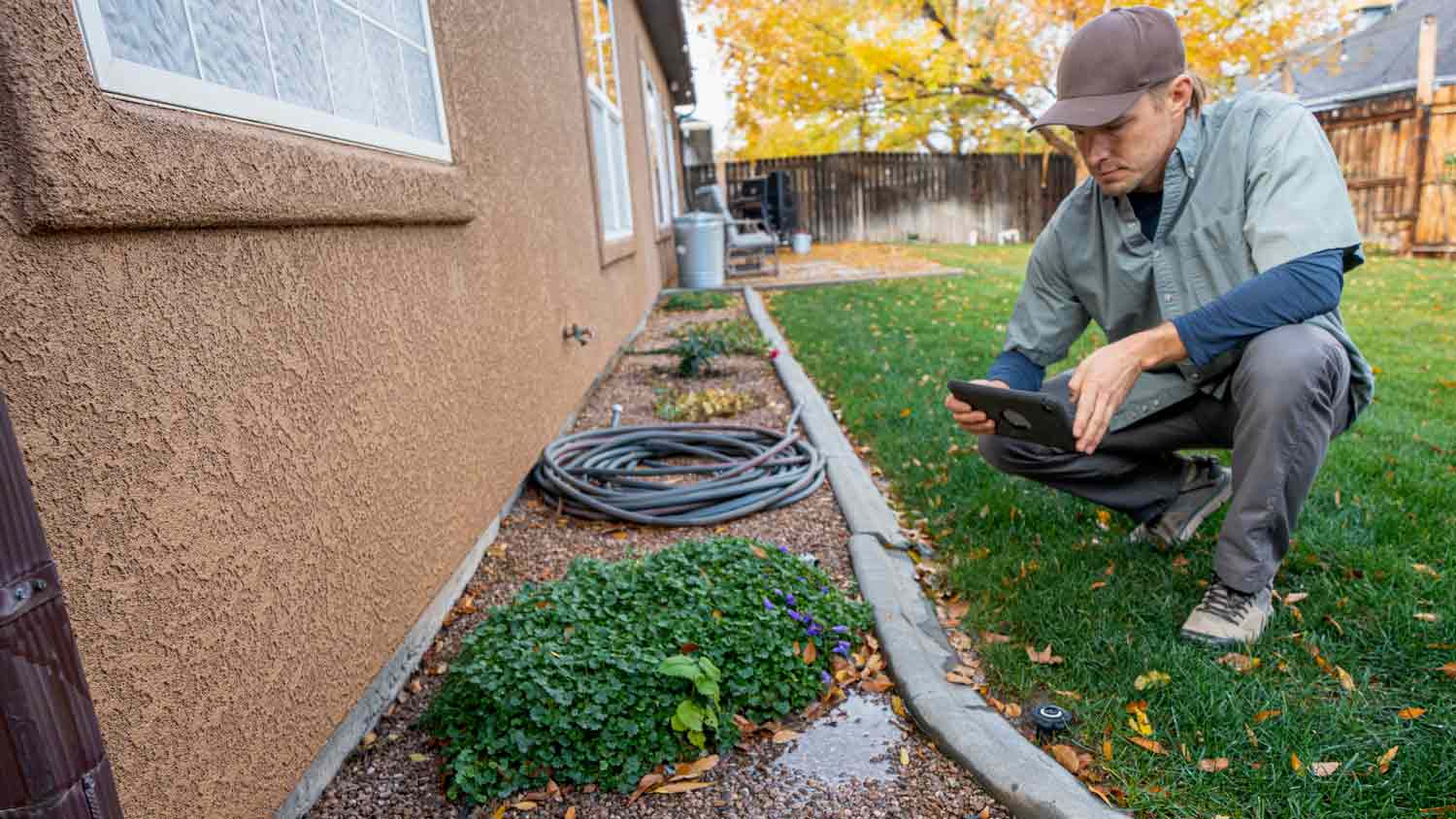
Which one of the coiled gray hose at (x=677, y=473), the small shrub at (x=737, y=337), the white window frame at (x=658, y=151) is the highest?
the white window frame at (x=658, y=151)

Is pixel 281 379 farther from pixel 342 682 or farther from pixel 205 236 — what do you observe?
pixel 342 682

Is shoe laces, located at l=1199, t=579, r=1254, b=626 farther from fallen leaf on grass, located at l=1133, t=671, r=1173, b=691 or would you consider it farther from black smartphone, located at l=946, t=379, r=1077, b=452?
black smartphone, located at l=946, t=379, r=1077, b=452

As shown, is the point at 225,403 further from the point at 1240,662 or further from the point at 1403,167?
the point at 1403,167

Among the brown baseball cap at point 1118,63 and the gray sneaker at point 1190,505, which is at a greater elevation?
the brown baseball cap at point 1118,63

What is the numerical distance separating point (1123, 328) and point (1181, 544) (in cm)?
69

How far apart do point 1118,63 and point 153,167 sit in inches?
76.3

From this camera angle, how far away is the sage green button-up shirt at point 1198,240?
6.12 feet

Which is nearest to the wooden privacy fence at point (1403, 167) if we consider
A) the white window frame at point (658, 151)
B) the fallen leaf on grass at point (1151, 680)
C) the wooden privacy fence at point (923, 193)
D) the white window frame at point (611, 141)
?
the wooden privacy fence at point (923, 193)

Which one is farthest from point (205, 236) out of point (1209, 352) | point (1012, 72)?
point (1012, 72)

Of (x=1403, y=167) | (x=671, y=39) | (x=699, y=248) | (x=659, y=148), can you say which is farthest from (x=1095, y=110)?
(x=1403, y=167)

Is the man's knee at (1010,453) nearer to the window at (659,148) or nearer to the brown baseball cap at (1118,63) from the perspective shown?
the brown baseball cap at (1118,63)

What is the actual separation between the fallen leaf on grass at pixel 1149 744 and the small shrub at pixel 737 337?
13.2ft

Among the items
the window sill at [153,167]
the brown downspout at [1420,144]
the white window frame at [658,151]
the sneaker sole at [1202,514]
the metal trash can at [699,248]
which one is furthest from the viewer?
the brown downspout at [1420,144]

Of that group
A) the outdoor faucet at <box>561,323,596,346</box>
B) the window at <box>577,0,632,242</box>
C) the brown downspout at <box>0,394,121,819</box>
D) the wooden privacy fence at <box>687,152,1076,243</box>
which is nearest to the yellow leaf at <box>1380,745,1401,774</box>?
the brown downspout at <box>0,394,121,819</box>
